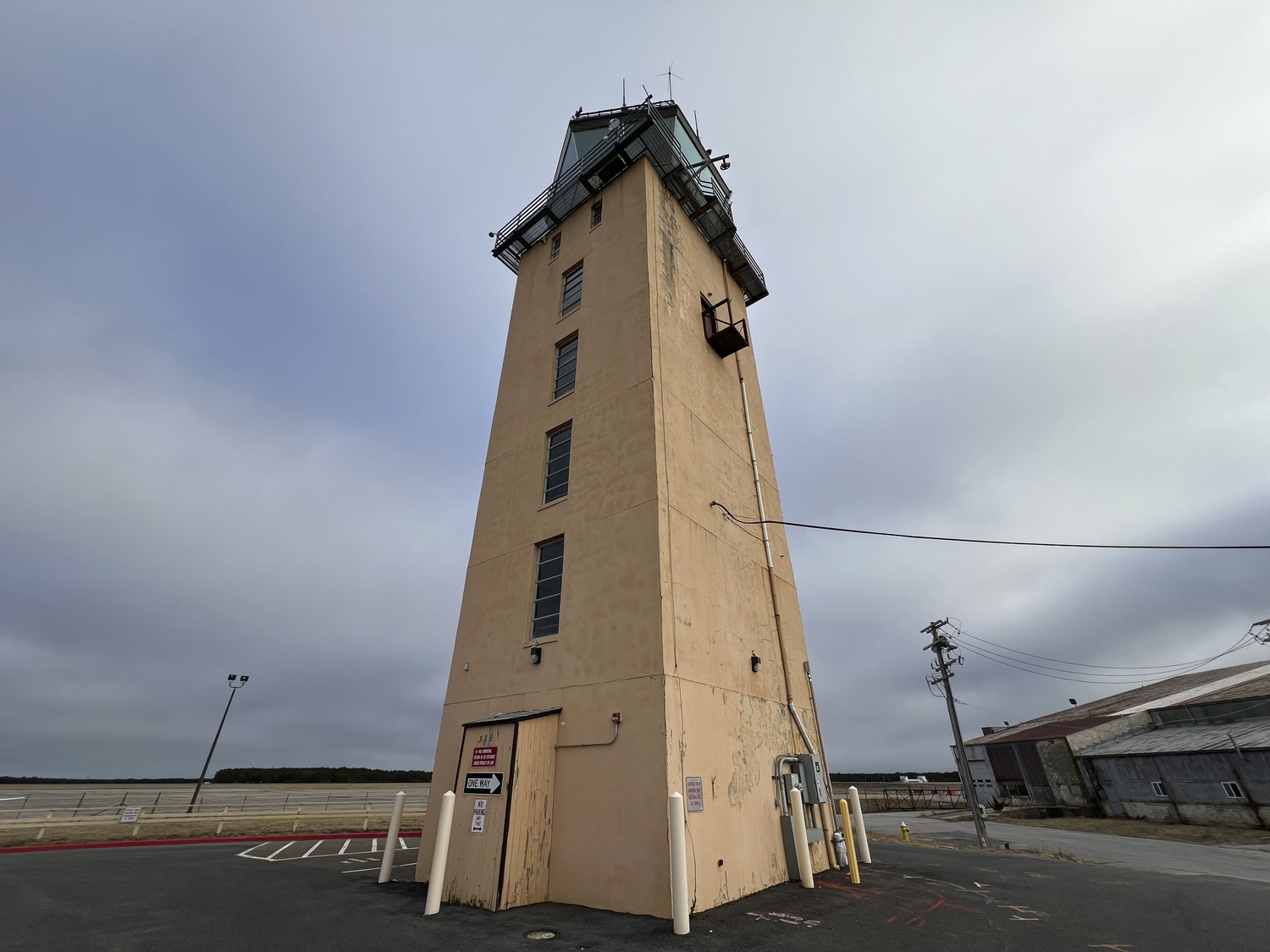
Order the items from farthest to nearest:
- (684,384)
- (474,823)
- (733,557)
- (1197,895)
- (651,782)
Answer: (684,384), (733,557), (1197,895), (474,823), (651,782)

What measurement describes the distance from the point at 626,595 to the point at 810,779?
5.65 metres

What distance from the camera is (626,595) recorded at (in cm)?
928

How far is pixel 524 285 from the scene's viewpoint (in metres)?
17.2

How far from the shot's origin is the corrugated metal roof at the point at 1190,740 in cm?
2819

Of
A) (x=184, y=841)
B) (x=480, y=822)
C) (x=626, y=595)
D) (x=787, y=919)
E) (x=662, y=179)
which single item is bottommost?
(x=787, y=919)

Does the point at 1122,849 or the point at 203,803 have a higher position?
the point at 203,803

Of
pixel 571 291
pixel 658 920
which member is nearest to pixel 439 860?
pixel 658 920

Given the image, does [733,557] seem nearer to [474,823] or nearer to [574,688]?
[574,688]

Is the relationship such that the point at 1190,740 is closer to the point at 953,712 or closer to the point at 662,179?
the point at 953,712

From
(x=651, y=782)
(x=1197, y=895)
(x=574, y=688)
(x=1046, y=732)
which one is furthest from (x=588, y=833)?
(x=1046, y=732)

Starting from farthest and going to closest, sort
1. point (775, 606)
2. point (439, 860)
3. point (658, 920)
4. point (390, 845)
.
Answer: point (775, 606)
point (390, 845)
point (439, 860)
point (658, 920)

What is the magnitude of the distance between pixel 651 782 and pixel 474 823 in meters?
2.97

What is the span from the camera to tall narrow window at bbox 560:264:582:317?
15062 millimetres

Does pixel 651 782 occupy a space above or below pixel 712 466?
below
